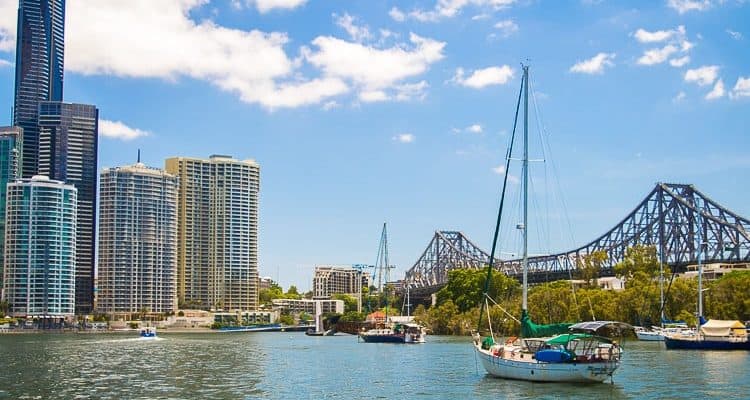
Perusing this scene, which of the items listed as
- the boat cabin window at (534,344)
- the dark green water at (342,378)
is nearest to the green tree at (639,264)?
the dark green water at (342,378)

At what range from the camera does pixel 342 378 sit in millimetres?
68312

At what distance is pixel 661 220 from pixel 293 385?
146m

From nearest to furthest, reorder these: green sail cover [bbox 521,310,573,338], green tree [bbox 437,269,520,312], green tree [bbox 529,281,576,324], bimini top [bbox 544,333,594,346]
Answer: bimini top [bbox 544,333,594,346] → green sail cover [bbox 521,310,573,338] → green tree [bbox 529,281,576,324] → green tree [bbox 437,269,520,312]

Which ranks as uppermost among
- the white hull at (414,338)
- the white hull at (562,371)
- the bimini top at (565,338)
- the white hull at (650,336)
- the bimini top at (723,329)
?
the bimini top at (565,338)

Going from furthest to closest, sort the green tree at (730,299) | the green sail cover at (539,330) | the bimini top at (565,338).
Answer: the green tree at (730,299)
the green sail cover at (539,330)
the bimini top at (565,338)

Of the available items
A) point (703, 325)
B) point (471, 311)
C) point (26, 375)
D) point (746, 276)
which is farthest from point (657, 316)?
point (26, 375)

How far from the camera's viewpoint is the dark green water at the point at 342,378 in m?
54.7

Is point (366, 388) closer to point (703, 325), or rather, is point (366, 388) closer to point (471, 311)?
point (703, 325)

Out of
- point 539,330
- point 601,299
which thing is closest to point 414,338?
point 601,299

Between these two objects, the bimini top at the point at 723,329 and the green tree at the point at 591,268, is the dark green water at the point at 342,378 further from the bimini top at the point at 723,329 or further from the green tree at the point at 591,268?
the green tree at the point at 591,268

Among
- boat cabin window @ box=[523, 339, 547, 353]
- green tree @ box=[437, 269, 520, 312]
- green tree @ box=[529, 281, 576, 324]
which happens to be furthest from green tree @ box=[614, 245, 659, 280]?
boat cabin window @ box=[523, 339, 547, 353]

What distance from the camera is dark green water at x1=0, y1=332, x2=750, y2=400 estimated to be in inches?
2152

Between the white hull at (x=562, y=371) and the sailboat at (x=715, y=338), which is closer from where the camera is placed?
the white hull at (x=562, y=371)

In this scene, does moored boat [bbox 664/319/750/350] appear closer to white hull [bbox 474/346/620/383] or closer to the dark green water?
the dark green water
